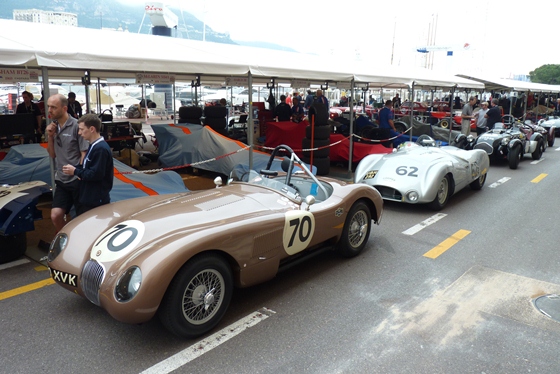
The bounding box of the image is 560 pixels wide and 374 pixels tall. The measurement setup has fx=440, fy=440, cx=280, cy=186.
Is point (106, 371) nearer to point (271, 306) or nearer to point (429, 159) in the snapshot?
point (271, 306)

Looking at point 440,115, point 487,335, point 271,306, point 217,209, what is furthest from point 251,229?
point 440,115

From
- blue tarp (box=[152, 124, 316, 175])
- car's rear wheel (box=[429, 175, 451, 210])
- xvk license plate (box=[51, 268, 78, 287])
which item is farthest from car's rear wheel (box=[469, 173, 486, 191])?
xvk license plate (box=[51, 268, 78, 287])

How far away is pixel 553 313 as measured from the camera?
401 centimetres

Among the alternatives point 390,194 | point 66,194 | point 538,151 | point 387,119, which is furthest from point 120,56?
point 538,151

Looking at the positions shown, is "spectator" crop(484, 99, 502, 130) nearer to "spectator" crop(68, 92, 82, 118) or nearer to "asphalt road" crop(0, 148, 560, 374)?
"asphalt road" crop(0, 148, 560, 374)

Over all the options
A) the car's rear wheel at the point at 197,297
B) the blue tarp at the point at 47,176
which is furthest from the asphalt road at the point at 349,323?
the blue tarp at the point at 47,176

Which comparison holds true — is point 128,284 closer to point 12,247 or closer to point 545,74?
point 12,247

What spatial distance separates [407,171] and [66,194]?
17.4 ft

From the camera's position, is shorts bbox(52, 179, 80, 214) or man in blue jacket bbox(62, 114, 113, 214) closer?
man in blue jacket bbox(62, 114, 113, 214)

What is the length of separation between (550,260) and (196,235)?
4.46 metres

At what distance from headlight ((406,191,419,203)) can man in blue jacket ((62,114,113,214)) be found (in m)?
4.67

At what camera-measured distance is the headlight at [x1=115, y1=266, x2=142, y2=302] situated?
9.95 ft

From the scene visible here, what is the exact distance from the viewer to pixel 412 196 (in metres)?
7.18

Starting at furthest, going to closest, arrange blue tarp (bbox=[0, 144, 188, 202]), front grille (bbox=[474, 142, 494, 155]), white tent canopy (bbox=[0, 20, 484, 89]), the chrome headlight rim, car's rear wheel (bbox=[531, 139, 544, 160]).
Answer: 1. car's rear wheel (bbox=[531, 139, 544, 160])
2. front grille (bbox=[474, 142, 494, 155])
3. the chrome headlight rim
4. blue tarp (bbox=[0, 144, 188, 202])
5. white tent canopy (bbox=[0, 20, 484, 89])
